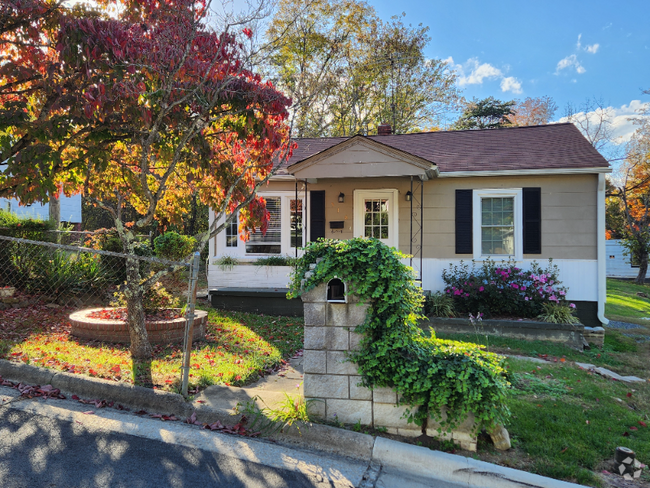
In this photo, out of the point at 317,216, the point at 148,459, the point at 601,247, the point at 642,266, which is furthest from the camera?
the point at 642,266

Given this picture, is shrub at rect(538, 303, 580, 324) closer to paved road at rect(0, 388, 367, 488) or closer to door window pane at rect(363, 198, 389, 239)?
door window pane at rect(363, 198, 389, 239)

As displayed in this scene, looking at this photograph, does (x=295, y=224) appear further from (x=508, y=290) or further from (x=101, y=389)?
(x=101, y=389)

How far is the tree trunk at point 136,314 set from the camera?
492cm

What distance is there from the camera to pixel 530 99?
27.1 m

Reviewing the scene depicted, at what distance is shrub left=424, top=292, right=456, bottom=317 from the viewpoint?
7973mm

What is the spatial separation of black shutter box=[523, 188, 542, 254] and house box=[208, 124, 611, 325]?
0.02 m

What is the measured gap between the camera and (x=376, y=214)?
9.52m

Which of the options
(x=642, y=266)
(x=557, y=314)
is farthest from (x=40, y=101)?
(x=642, y=266)

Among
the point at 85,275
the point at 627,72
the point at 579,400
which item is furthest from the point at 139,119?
the point at 627,72

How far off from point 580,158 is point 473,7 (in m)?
6.82

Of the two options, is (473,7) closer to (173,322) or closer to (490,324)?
(490,324)

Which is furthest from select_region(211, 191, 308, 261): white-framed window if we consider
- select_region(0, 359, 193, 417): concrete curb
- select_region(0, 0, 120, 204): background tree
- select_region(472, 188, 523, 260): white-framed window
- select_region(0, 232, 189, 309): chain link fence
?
select_region(0, 359, 193, 417): concrete curb

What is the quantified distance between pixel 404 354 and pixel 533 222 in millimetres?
6606

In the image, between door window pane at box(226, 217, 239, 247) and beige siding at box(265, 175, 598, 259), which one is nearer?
beige siding at box(265, 175, 598, 259)
